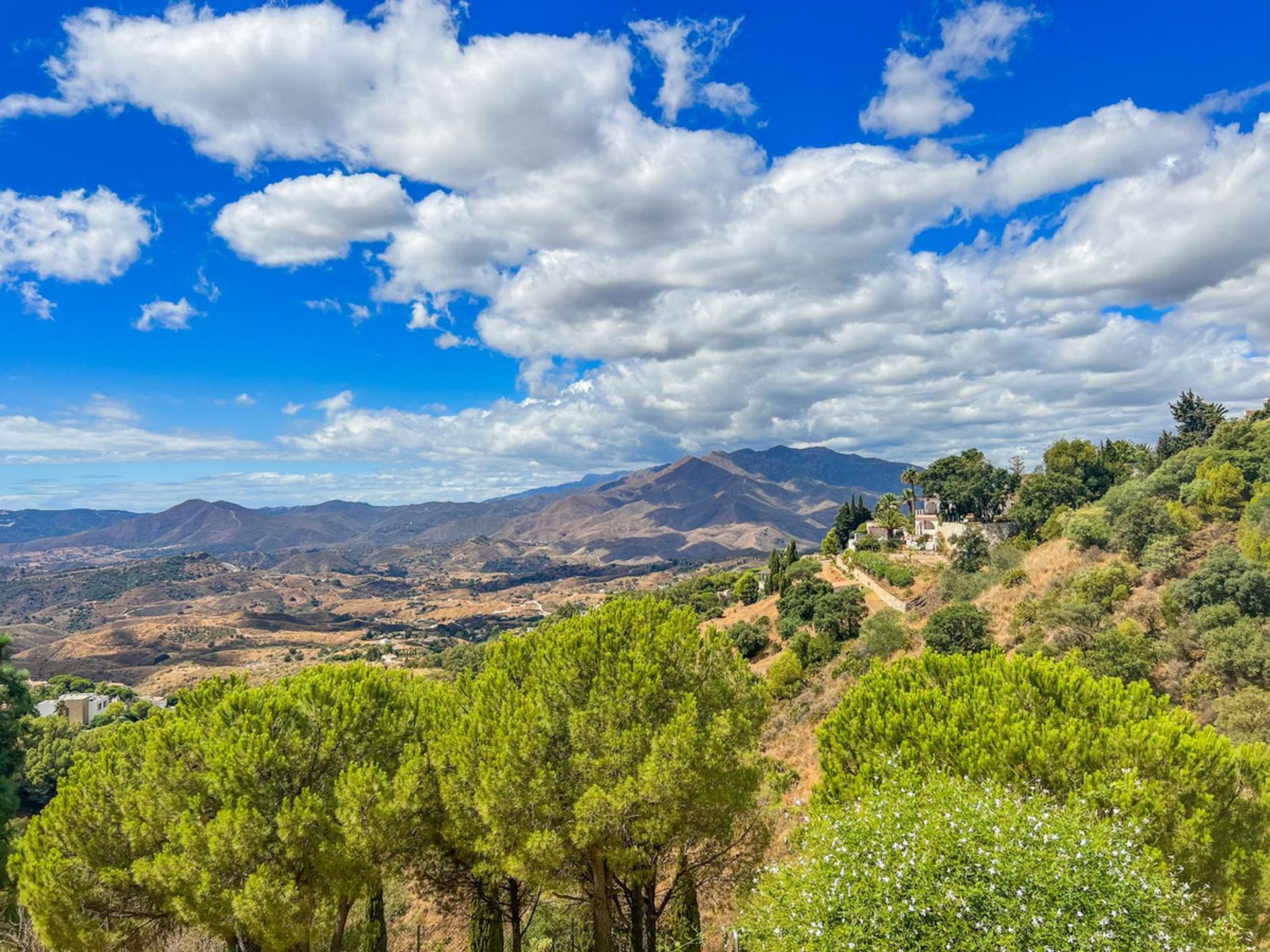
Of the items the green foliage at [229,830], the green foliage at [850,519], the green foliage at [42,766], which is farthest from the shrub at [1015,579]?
the green foliage at [42,766]

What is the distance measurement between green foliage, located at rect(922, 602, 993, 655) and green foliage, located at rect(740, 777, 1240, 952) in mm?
29666

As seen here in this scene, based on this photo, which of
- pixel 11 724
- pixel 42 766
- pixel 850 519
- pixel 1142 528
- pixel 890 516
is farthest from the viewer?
pixel 850 519

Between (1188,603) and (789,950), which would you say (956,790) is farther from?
(1188,603)

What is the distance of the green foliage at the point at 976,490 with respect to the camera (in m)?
71.6

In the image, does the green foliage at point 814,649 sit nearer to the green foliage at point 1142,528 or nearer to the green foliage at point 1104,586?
the green foliage at point 1104,586

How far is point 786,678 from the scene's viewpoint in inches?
1735

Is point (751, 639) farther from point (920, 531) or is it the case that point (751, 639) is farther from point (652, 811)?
point (652, 811)

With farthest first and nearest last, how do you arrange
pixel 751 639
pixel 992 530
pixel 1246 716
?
pixel 992 530 < pixel 751 639 < pixel 1246 716

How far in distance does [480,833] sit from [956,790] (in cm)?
1045

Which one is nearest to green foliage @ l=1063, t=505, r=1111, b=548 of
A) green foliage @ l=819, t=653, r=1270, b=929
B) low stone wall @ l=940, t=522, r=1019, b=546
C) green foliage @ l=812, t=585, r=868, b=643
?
low stone wall @ l=940, t=522, r=1019, b=546

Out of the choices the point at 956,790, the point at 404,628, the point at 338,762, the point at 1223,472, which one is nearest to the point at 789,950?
the point at 956,790

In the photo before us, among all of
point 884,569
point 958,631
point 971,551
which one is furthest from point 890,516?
point 958,631

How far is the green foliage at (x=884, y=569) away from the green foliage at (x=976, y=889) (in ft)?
167

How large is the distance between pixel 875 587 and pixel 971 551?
359 inches
